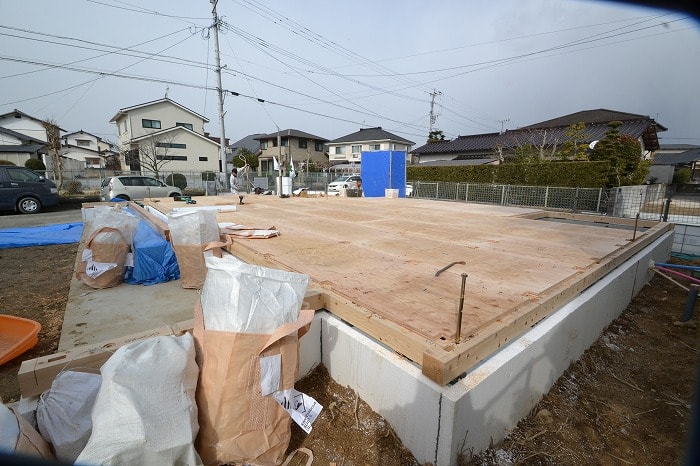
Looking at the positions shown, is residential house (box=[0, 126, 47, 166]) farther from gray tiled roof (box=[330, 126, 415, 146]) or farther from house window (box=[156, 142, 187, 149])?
gray tiled roof (box=[330, 126, 415, 146])

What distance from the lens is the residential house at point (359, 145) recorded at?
3406cm

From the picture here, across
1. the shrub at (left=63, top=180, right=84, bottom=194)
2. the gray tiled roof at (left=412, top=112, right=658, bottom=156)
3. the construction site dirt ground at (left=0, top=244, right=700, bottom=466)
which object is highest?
the gray tiled roof at (left=412, top=112, right=658, bottom=156)

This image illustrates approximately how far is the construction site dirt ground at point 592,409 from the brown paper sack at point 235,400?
256mm

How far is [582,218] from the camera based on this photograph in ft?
19.8

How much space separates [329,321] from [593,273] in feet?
7.34

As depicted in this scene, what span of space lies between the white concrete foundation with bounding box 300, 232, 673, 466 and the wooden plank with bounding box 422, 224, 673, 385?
53 mm

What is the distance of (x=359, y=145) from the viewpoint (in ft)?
114

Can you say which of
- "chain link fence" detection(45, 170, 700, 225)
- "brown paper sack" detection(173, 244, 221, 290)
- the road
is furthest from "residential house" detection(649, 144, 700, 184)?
the road

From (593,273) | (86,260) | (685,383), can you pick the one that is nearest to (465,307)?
(593,273)

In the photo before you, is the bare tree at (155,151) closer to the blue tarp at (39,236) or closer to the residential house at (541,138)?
the blue tarp at (39,236)

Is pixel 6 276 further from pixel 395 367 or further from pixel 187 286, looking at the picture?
pixel 395 367

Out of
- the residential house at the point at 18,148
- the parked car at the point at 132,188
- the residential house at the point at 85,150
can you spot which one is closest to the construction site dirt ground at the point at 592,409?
the parked car at the point at 132,188

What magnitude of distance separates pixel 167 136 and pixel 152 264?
25.3 metres

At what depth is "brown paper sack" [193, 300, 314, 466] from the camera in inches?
51.1
